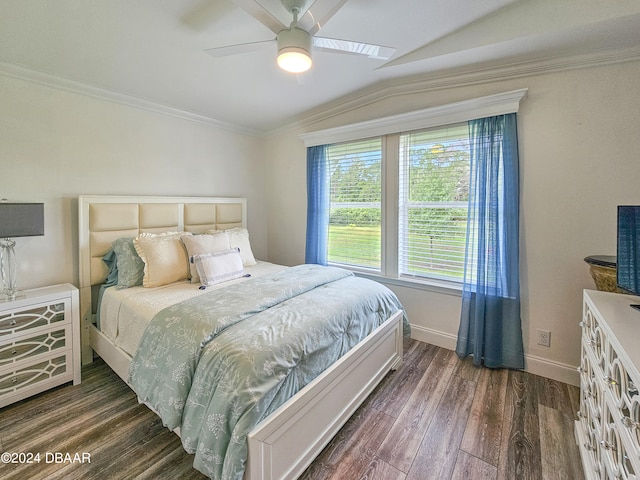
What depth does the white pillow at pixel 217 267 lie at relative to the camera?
2363 mm

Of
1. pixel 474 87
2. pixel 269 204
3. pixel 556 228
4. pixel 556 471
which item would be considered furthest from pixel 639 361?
pixel 269 204

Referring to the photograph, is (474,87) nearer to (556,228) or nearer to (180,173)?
(556,228)

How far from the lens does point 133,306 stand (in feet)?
6.42

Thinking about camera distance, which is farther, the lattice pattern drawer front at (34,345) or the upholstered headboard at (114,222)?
the upholstered headboard at (114,222)

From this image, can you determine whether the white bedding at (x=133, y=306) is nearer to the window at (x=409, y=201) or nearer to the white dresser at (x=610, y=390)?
the window at (x=409, y=201)

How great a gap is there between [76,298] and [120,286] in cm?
29

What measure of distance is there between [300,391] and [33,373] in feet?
6.74

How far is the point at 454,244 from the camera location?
8.61 ft

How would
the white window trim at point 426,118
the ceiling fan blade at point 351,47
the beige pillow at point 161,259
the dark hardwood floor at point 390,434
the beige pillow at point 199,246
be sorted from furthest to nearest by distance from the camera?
the beige pillow at point 199,246
the beige pillow at point 161,259
the white window trim at point 426,118
the ceiling fan blade at point 351,47
the dark hardwood floor at point 390,434

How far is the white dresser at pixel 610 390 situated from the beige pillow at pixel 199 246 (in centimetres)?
257

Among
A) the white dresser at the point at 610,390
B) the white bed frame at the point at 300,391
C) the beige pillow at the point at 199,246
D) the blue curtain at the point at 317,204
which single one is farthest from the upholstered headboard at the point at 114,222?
the white dresser at the point at 610,390

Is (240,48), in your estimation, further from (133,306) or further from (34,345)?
(34,345)

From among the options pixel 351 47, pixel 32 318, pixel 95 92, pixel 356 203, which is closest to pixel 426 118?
pixel 356 203

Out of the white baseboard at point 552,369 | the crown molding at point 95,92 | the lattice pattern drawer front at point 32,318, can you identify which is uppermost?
the crown molding at point 95,92
